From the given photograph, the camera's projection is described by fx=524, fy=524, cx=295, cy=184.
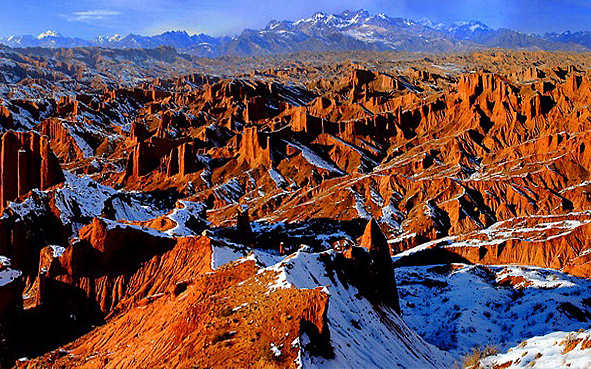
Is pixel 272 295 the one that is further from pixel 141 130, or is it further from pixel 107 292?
pixel 141 130

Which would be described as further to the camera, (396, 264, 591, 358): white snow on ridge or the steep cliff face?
the steep cliff face

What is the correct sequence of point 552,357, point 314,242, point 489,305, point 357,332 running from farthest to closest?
point 314,242 → point 489,305 → point 357,332 → point 552,357

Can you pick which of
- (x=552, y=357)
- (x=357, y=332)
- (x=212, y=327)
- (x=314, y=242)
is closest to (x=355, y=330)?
(x=357, y=332)

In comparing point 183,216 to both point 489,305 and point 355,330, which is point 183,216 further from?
point 355,330

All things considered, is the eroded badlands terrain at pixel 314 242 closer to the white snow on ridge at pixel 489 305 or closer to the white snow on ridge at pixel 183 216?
the white snow on ridge at pixel 489 305

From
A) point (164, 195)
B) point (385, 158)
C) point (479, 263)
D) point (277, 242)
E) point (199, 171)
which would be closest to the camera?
point (479, 263)

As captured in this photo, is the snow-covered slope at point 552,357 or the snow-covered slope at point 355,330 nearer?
the snow-covered slope at point 552,357

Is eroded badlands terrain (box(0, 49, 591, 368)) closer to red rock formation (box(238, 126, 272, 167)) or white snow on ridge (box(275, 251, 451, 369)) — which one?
white snow on ridge (box(275, 251, 451, 369))

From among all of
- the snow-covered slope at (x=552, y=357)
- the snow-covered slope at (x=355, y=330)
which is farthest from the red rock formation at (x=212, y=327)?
the snow-covered slope at (x=552, y=357)

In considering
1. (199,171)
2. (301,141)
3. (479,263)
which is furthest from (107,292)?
(301,141)

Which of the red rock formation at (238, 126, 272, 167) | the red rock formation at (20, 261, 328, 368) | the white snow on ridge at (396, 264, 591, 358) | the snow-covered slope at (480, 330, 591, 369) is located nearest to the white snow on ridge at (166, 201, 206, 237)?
the red rock formation at (20, 261, 328, 368)

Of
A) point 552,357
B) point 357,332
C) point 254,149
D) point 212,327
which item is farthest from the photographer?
point 254,149
